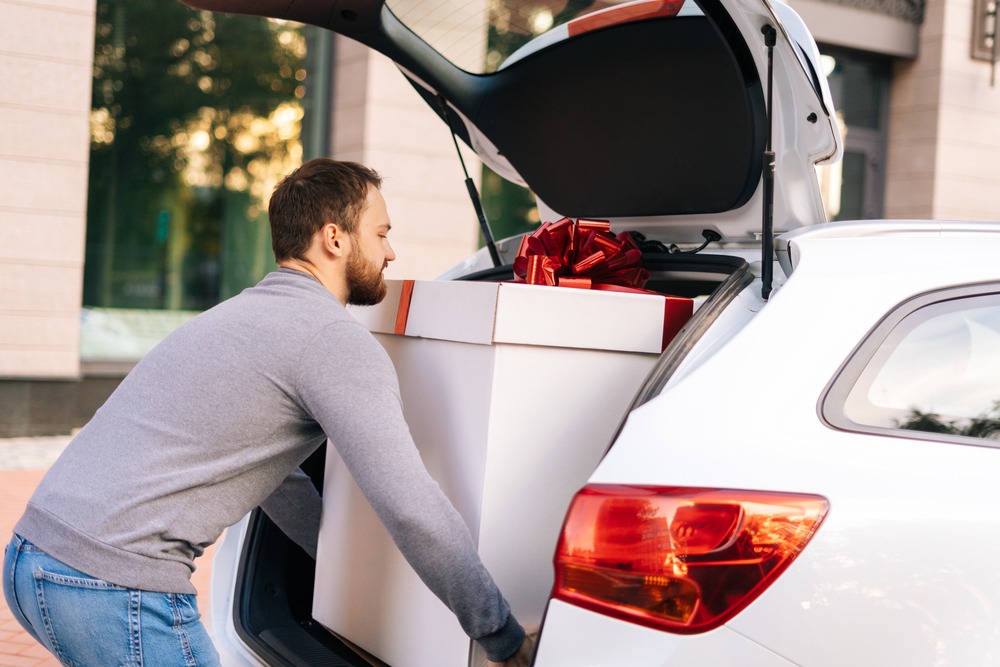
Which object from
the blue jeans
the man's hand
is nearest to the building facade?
the blue jeans

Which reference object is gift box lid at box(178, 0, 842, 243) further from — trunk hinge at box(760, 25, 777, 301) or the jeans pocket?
the jeans pocket

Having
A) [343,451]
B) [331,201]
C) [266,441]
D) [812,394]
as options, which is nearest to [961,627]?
[812,394]

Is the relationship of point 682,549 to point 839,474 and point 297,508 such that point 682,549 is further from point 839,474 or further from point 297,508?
point 297,508

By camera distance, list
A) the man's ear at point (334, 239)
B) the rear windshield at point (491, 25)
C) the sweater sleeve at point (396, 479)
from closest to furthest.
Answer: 1. the sweater sleeve at point (396, 479)
2. the man's ear at point (334, 239)
3. the rear windshield at point (491, 25)

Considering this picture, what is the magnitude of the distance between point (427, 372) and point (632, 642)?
0.75m

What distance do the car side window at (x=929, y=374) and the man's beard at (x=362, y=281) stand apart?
3.13 ft

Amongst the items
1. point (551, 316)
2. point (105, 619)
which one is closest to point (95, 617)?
→ point (105, 619)

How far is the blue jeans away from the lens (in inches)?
73.3

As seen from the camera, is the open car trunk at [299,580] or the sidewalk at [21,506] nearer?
the open car trunk at [299,580]

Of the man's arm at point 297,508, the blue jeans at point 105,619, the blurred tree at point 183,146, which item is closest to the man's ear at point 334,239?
the man's arm at point 297,508

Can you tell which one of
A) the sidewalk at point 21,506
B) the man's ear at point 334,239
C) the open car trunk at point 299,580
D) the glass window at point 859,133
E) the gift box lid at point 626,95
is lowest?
the sidewalk at point 21,506

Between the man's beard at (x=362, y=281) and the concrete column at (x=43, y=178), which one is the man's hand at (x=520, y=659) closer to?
the man's beard at (x=362, y=281)

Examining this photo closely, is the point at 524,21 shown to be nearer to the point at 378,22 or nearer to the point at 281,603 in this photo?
the point at 378,22

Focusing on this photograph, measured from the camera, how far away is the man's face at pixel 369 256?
2.16 metres
